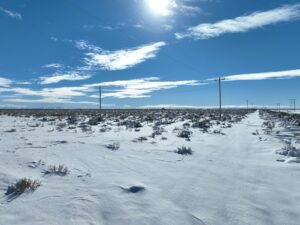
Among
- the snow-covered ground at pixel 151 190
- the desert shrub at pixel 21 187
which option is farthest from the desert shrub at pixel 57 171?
the desert shrub at pixel 21 187

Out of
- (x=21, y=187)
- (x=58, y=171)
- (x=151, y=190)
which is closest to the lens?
(x=21, y=187)

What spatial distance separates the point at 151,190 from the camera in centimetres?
582

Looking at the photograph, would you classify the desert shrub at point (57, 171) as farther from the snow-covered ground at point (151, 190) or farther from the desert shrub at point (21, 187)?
the desert shrub at point (21, 187)

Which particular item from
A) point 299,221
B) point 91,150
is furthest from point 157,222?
point 91,150

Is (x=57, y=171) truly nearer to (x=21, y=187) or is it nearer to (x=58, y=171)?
(x=58, y=171)

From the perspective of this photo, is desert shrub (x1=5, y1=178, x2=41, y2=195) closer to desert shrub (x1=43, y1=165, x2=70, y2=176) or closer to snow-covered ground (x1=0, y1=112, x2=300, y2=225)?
snow-covered ground (x1=0, y1=112, x2=300, y2=225)

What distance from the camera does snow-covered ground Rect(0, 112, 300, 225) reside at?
444cm

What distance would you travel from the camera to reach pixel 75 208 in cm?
466

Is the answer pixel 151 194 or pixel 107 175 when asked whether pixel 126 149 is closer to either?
pixel 107 175

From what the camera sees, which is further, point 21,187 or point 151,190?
point 151,190

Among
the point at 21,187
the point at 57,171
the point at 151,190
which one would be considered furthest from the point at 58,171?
the point at 151,190

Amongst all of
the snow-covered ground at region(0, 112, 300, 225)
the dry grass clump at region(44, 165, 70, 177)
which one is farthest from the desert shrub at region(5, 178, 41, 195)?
the dry grass clump at region(44, 165, 70, 177)

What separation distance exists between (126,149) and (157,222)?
7.03 metres

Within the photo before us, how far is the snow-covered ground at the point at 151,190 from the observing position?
4438 mm
